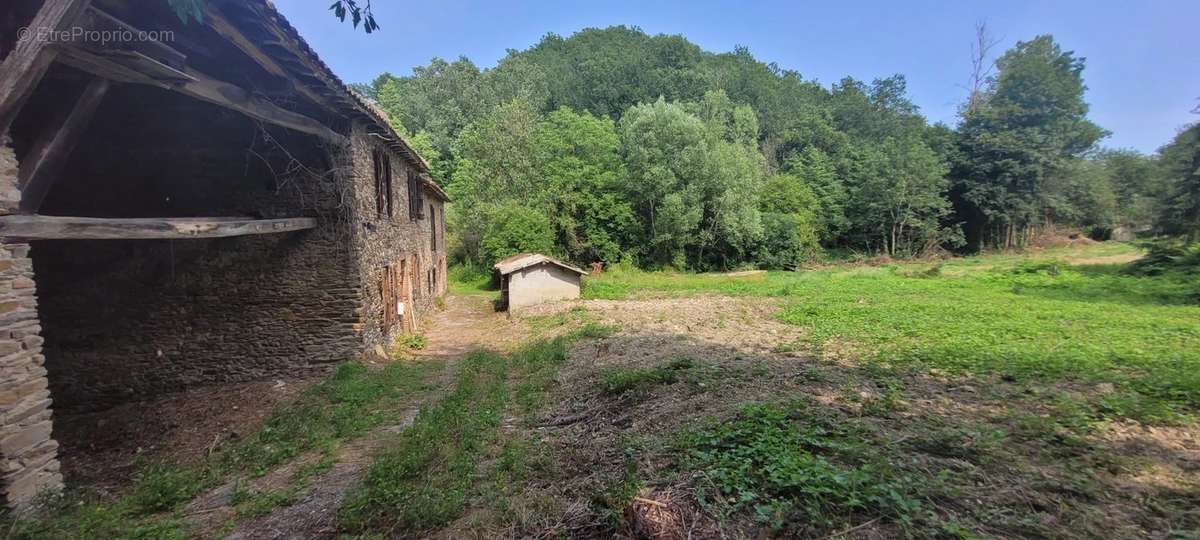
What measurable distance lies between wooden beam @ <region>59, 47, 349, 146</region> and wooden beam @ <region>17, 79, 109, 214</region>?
311 mm

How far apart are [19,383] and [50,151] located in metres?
2.40

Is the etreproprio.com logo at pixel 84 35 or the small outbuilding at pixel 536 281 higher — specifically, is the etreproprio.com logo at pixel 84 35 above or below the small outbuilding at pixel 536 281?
above

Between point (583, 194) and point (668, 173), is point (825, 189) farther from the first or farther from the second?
point (583, 194)

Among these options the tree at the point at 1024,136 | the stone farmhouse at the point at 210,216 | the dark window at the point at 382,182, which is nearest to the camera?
the stone farmhouse at the point at 210,216

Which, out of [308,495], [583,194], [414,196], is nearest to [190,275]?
[308,495]

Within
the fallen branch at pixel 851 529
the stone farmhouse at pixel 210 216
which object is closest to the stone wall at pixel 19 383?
the stone farmhouse at pixel 210 216

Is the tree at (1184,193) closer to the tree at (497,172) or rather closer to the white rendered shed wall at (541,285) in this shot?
the white rendered shed wall at (541,285)

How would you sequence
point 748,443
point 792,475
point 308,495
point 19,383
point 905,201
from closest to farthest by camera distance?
point 792,475
point 19,383
point 748,443
point 308,495
point 905,201

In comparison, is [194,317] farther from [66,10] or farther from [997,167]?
[997,167]

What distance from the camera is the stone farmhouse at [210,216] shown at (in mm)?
6789

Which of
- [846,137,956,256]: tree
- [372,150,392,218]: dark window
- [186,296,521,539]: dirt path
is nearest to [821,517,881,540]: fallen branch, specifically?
[186,296,521,539]: dirt path

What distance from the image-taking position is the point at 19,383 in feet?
15.9

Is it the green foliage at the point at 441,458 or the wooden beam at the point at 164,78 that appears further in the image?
the wooden beam at the point at 164,78

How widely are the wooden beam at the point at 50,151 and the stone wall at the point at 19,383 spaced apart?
0.72ft
